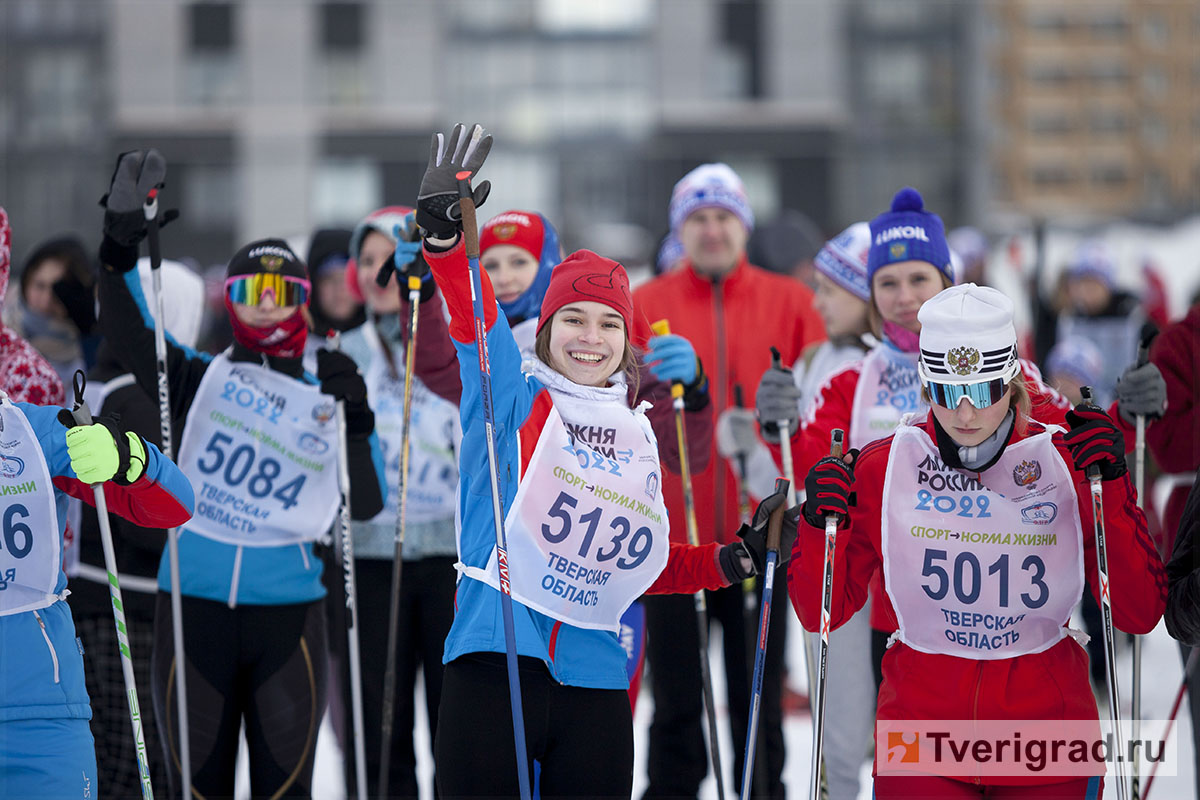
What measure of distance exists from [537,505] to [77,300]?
2.84 meters

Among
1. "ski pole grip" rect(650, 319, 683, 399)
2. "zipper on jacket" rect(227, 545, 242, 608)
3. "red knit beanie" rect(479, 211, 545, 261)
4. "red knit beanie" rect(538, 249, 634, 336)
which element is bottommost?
"zipper on jacket" rect(227, 545, 242, 608)

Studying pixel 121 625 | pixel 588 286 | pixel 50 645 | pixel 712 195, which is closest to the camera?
pixel 50 645

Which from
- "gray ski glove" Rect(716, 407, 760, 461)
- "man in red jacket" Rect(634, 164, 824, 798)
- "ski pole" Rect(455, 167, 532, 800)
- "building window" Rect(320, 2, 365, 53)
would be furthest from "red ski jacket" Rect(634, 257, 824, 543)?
"building window" Rect(320, 2, 365, 53)

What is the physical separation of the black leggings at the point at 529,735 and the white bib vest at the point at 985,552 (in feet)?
2.58

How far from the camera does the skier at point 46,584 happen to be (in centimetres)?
309

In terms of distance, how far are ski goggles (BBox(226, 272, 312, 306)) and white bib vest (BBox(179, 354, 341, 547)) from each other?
20cm

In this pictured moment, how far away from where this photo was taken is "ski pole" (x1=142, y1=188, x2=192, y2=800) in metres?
3.87

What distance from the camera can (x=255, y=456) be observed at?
4168mm

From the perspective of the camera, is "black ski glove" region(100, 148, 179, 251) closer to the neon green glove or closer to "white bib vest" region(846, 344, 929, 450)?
the neon green glove

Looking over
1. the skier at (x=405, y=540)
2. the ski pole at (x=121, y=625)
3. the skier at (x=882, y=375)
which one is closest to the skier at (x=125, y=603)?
the skier at (x=405, y=540)

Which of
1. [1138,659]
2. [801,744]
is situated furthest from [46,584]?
[801,744]

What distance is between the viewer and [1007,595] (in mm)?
3191

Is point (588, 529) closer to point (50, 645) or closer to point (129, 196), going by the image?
point (50, 645)

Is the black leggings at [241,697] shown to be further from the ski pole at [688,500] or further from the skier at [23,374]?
the ski pole at [688,500]
